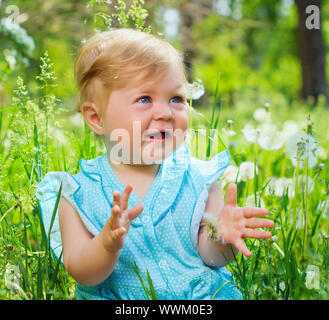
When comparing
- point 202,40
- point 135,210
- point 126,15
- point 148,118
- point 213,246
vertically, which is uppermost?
point 202,40

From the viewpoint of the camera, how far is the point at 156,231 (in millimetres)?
1318

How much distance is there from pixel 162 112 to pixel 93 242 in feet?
1.26

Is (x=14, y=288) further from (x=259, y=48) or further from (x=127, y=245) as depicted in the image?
(x=259, y=48)

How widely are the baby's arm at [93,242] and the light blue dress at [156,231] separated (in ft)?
0.09

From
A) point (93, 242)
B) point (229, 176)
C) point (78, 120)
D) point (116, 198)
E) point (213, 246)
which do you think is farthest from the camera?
point (78, 120)

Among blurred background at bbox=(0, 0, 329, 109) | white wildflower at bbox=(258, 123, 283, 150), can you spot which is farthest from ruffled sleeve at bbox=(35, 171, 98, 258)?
white wildflower at bbox=(258, 123, 283, 150)

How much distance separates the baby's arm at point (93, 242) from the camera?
108cm

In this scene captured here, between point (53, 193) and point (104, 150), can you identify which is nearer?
point (53, 193)

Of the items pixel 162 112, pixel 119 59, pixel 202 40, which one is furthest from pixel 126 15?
pixel 202 40

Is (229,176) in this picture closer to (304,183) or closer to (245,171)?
(245,171)

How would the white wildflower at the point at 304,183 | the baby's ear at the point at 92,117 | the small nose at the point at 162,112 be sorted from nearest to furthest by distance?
the small nose at the point at 162,112
the baby's ear at the point at 92,117
the white wildflower at the point at 304,183

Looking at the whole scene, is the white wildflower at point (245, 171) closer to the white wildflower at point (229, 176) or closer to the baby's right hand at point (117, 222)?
the white wildflower at point (229, 176)

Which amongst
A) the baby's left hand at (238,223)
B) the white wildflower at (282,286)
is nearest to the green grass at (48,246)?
the white wildflower at (282,286)

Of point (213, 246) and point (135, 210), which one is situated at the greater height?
point (135, 210)
